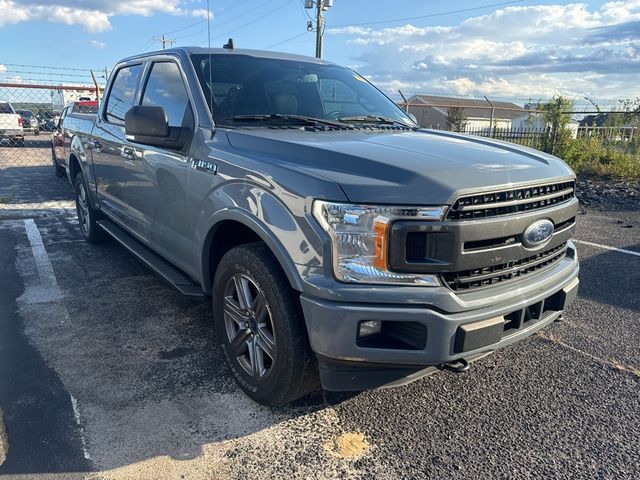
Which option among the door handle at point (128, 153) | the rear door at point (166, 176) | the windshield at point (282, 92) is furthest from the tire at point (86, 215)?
the windshield at point (282, 92)

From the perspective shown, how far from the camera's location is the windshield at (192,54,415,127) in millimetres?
3430

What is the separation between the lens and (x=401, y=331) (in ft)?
7.59

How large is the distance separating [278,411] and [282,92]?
2191 mm

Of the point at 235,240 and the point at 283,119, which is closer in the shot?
the point at 235,240

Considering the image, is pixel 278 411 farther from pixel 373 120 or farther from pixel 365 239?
pixel 373 120

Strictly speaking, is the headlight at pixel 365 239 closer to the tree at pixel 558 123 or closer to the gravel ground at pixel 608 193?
the gravel ground at pixel 608 193

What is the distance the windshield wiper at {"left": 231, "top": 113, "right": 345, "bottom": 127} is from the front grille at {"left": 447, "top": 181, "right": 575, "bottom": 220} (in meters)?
1.36

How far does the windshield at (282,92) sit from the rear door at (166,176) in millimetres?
228

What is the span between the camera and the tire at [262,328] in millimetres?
2500

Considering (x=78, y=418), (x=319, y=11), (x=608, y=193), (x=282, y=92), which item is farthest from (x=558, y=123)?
(x=319, y=11)

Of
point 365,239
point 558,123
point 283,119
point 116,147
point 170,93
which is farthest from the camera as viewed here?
point 558,123

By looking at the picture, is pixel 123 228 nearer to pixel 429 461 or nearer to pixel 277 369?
pixel 277 369

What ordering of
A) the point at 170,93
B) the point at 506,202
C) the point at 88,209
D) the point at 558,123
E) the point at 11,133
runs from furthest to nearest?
the point at 11,133, the point at 558,123, the point at 88,209, the point at 170,93, the point at 506,202

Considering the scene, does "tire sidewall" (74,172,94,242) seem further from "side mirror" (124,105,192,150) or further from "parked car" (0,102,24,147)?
"parked car" (0,102,24,147)
